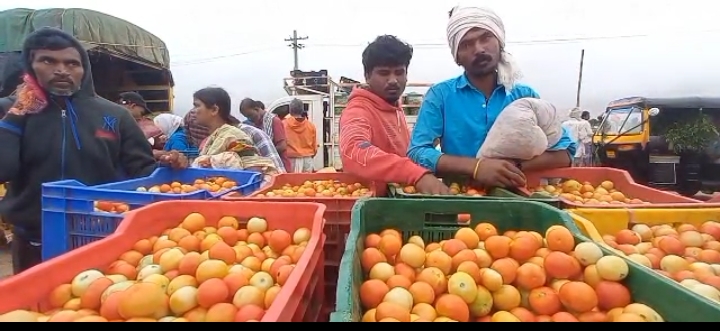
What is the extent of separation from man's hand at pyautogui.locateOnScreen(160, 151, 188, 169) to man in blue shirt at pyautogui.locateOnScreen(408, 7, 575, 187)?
1.55 metres

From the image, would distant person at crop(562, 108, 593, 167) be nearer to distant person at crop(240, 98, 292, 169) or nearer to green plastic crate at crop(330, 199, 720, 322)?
distant person at crop(240, 98, 292, 169)

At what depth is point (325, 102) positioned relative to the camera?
47.6 ft

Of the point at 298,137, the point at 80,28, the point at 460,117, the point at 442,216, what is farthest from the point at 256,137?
the point at 80,28

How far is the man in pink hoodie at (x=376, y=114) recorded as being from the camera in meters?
2.29

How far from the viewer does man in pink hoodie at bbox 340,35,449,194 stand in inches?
90.1

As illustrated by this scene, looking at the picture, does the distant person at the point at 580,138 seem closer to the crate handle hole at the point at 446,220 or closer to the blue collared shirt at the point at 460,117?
the blue collared shirt at the point at 460,117

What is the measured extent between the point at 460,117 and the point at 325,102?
12.3 m

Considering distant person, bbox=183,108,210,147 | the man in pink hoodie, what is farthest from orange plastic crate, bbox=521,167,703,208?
distant person, bbox=183,108,210,147

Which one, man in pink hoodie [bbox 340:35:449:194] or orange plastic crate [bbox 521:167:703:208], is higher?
man in pink hoodie [bbox 340:35:449:194]

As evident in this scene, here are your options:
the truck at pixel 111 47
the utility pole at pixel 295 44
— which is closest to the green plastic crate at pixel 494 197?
the truck at pixel 111 47

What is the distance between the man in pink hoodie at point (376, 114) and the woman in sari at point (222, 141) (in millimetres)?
1025

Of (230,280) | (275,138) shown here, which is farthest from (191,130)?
(230,280)

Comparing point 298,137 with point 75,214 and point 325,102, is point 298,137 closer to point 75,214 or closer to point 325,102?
point 325,102
